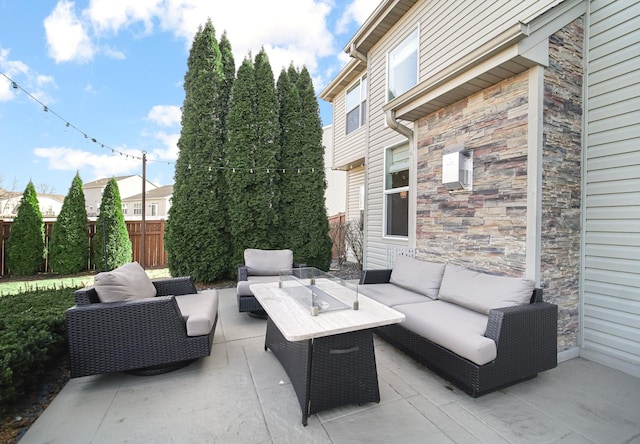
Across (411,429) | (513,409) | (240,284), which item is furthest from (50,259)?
(513,409)

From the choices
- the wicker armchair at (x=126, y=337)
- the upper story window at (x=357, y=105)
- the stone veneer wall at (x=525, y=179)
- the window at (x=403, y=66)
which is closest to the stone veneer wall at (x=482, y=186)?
the stone veneer wall at (x=525, y=179)

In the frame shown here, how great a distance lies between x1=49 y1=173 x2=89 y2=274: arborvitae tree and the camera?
7133 millimetres

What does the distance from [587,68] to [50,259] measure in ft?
35.3

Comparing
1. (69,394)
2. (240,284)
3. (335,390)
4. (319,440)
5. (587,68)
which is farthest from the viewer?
(240,284)

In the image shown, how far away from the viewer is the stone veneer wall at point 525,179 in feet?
9.33

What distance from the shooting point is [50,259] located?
7156 mm

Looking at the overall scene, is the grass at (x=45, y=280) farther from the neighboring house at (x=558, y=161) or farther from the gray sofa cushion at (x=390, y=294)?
the neighboring house at (x=558, y=161)

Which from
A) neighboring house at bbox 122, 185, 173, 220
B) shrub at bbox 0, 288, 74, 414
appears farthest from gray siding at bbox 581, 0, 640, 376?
neighboring house at bbox 122, 185, 173, 220

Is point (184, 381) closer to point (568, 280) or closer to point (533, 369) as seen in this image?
point (533, 369)

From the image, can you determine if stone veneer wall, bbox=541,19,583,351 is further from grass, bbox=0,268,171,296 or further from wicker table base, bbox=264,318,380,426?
grass, bbox=0,268,171,296

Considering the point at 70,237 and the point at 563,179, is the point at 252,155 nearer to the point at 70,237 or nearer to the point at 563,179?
the point at 70,237

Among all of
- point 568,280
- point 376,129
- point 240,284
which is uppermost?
point 376,129

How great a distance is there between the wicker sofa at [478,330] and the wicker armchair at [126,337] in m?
2.02

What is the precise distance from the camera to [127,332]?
7.94 feet
